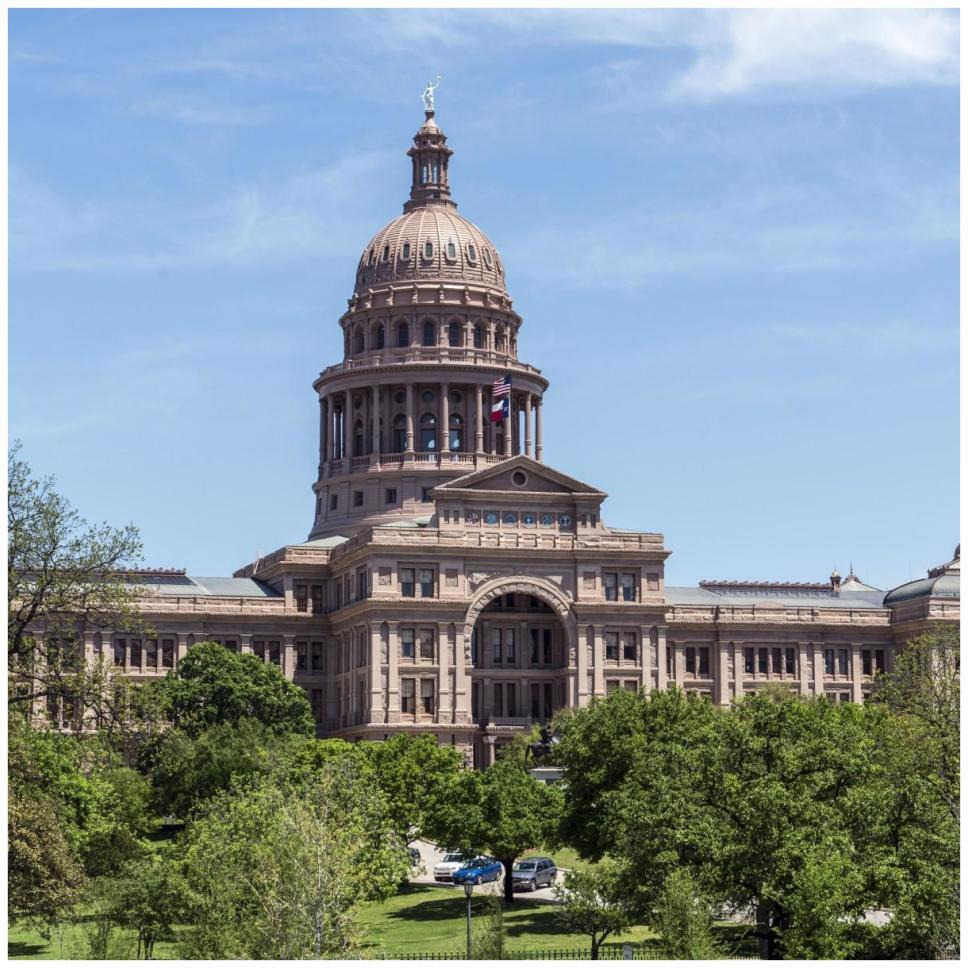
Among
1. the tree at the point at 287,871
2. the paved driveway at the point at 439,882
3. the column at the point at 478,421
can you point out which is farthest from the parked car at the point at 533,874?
the column at the point at 478,421

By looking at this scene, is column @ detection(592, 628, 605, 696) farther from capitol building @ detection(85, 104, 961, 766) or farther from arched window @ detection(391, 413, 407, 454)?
arched window @ detection(391, 413, 407, 454)

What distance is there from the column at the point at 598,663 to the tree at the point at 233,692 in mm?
23813

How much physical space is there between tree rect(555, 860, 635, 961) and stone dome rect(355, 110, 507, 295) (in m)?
111

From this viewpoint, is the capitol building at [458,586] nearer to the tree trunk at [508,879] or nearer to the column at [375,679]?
the column at [375,679]

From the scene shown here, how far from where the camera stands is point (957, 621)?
178750 millimetres

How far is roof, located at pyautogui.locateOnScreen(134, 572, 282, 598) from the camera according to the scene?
6914 inches

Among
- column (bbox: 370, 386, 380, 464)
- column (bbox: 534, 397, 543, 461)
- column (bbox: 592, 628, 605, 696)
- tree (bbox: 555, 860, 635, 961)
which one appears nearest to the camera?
tree (bbox: 555, 860, 635, 961)

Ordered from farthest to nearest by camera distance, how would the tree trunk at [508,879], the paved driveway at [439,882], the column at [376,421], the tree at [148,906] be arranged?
the column at [376,421] < the paved driveway at [439,882] < the tree trunk at [508,879] < the tree at [148,906]

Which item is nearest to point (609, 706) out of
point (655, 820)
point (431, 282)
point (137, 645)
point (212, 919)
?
point (655, 820)

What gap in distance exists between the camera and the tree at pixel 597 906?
8194cm

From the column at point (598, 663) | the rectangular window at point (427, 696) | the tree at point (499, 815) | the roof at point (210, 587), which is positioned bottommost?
the tree at point (499, 815)

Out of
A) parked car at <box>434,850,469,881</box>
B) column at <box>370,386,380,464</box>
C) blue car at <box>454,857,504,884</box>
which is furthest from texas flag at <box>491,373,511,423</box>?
blue car at <box>454,857,504,884</box>

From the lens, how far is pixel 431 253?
19375 centimetres

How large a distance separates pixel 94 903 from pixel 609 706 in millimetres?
29464
